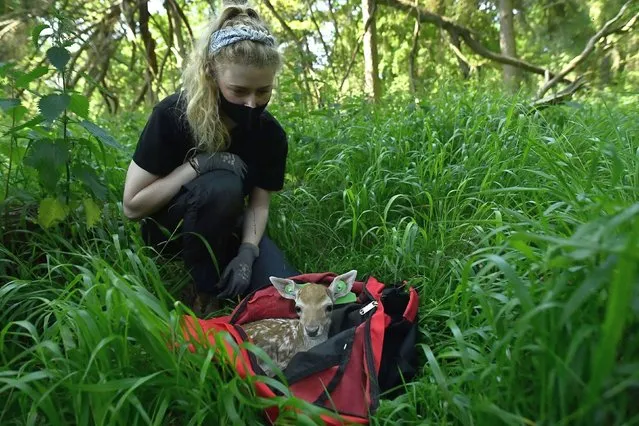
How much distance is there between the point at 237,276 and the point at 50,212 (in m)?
0.99

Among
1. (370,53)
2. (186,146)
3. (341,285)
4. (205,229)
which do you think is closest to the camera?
(341,285)

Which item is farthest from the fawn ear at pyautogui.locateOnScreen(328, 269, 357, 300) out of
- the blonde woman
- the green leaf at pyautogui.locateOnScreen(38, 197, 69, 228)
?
the green leaf at pyautogui.locateOnScreen(38, 197, 69, 228)

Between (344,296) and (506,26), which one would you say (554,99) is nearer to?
(344,296)

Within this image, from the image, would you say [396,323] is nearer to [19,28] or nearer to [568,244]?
[568,244]

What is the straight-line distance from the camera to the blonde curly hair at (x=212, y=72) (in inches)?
109

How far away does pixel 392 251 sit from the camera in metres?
2.90

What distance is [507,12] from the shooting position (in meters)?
9.45

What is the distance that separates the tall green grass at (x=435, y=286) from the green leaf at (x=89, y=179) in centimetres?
28

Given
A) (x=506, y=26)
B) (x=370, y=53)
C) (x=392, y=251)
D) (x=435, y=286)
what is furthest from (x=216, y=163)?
(x=506, y=26)

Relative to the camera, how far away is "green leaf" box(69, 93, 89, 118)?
260cm

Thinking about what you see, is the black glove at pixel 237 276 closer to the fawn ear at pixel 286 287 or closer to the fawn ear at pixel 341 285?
the fawn ear at pixel 286 287

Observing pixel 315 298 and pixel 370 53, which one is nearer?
pixel 315 298

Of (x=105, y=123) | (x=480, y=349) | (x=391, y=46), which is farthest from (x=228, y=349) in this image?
(x=391, y=46)

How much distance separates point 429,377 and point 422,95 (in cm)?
374
